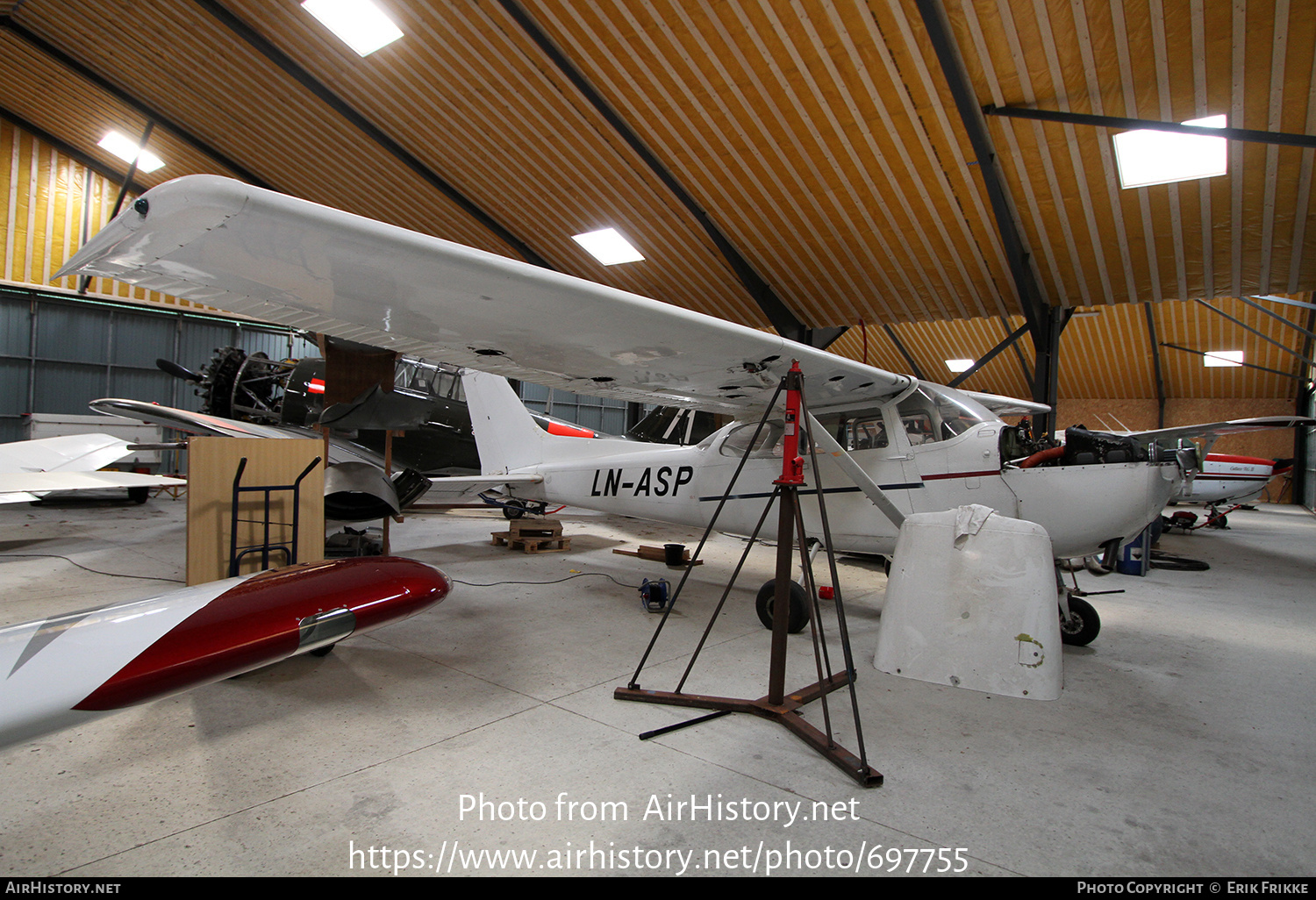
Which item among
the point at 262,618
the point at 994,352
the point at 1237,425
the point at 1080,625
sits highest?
the point at 994,352

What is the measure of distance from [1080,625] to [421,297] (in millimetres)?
4683

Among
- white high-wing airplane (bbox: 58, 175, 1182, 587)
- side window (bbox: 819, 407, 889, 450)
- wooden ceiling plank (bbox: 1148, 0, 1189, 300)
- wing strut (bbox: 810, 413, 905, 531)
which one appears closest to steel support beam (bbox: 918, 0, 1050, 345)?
wooden ceiling plank (bbox: 1148, 0, 1189, 300)

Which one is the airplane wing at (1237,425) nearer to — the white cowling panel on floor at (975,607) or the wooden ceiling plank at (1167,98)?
the wooden ceiling plank at (1167,98)

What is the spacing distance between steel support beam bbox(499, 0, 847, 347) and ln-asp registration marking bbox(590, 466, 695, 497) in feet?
14.0

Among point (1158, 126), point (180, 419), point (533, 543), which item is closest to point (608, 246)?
point (533, 543)

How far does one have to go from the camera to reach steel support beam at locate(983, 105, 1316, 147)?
5375mm

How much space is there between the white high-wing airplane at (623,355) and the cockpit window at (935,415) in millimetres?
13

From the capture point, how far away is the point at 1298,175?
5965mm

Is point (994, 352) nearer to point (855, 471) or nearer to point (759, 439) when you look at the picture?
point (759, 439)

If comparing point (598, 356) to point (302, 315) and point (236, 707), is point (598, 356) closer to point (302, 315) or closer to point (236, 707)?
point (302, 315)

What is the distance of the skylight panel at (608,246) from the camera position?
9734 mm

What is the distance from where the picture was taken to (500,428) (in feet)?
26.7

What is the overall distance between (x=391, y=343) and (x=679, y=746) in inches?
106

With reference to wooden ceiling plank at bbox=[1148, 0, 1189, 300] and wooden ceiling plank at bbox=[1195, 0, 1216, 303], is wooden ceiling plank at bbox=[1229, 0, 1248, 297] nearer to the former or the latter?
wooden ceiling plank at bbox=[1195, 0, 1216, 303]
